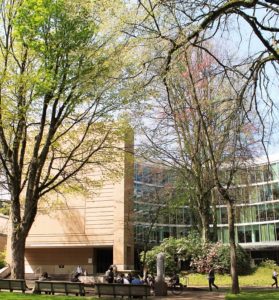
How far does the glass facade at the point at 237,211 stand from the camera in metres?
32.2

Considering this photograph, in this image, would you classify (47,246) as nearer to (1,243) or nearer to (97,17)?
(1,243)

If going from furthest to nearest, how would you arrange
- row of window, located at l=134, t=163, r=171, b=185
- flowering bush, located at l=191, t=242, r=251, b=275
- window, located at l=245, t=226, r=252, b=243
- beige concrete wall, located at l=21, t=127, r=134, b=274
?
window, located at l=245, t=226, r=252, b=243
beige concrete wall, located at l=21, t=127, r=134, b=274
row of window, located at l=134, t=163, r=171, b=185
flowering bush, located at l=191, t=242, r=251, b=275

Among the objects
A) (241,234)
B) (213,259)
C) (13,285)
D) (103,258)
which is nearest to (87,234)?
(103,258)

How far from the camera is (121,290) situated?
57.7ft

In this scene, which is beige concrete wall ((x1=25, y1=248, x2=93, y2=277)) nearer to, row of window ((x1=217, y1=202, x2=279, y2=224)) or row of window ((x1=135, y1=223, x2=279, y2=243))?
row of window ((x1=135, y1=223, x2=279, y2=243))

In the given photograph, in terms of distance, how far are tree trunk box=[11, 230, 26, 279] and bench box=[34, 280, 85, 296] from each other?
945mm

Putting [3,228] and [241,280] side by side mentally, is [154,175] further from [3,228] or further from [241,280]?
[3,228]

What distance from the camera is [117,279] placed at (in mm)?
24281

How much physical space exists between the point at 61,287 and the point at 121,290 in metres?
2.72

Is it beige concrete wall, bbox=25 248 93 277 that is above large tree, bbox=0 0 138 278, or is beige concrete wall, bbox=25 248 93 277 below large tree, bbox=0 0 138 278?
below

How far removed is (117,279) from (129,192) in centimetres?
1815

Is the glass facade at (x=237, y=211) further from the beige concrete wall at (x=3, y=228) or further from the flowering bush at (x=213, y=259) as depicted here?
the beige concrete wall at (x=3, y=228)

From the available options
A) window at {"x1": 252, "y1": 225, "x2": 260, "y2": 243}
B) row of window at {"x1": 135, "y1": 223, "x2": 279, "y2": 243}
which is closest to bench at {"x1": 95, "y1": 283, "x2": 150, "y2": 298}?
row of window at {"x1": 135, "y1": 223, "x2": 279, "y2": 243}

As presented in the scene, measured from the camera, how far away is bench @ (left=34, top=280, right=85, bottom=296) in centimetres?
1792
